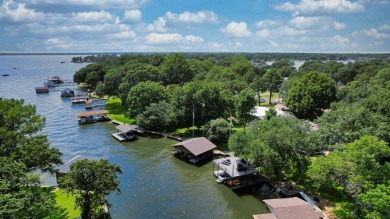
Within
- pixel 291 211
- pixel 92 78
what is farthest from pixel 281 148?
pixel 92 78

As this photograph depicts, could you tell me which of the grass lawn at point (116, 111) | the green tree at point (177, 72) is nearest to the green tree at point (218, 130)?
the grass lawn at point (116, 111)

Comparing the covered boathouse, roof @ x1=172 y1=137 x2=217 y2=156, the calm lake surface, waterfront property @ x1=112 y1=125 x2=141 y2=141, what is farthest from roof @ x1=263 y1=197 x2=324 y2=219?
waterfront property @ x1=112 y1=125 x2=141 y2=141

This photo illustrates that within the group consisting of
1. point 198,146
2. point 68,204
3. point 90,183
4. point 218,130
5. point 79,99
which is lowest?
point 68,204

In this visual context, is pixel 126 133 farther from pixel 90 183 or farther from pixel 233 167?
pixel 90 183

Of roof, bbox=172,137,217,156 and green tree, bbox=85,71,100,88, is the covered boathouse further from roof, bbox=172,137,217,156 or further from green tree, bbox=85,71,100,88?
green tree, bbox=85,71,100,88

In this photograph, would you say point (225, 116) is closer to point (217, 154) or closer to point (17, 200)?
point (217, 154)
